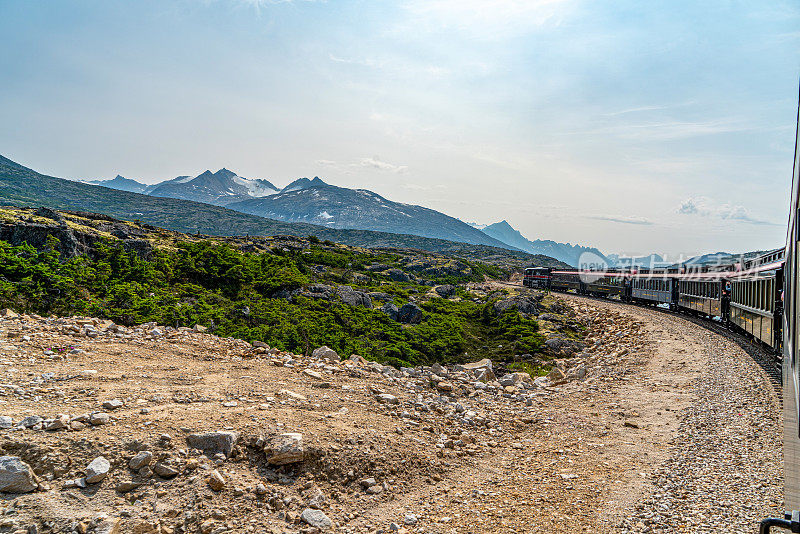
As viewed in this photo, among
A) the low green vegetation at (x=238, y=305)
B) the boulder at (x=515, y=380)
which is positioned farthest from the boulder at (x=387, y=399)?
the low green vegetation at (x=238, y=305)

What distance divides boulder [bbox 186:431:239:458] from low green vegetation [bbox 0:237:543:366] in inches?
300

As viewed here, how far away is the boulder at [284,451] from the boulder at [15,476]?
255 centimetres

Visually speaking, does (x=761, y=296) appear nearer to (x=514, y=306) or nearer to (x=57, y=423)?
(x=514, y=306)

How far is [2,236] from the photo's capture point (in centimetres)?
1902

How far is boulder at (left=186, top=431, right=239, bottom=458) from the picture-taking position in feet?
18.5

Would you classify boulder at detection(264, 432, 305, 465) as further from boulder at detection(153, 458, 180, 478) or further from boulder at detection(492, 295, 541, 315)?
boulder at detection(492, 295, 541, 315)

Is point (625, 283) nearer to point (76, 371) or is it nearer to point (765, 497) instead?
point (765, 497)

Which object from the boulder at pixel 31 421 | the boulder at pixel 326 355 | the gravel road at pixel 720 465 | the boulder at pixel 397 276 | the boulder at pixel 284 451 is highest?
the boulder at pixel 397 276

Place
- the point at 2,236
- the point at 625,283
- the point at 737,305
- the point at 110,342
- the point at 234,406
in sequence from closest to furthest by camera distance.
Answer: the point at 234,406 → the point at 110,342 → the point at 2,236 → the point at 737,305 → the point at 625,283

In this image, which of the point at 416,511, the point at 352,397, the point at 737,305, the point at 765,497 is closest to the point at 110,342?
the point at 352,397

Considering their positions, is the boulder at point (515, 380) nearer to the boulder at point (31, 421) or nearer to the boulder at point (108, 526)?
the boulder at point (108, 526)

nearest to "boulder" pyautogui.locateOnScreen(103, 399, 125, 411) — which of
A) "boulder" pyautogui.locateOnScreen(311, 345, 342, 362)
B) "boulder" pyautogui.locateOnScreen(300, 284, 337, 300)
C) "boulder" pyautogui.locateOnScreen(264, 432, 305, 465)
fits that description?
"boulder" pyautogui.locateOnScreen(264, 432, 305, 465)

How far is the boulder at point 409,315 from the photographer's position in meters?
25.6

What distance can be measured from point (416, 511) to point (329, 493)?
124cm
